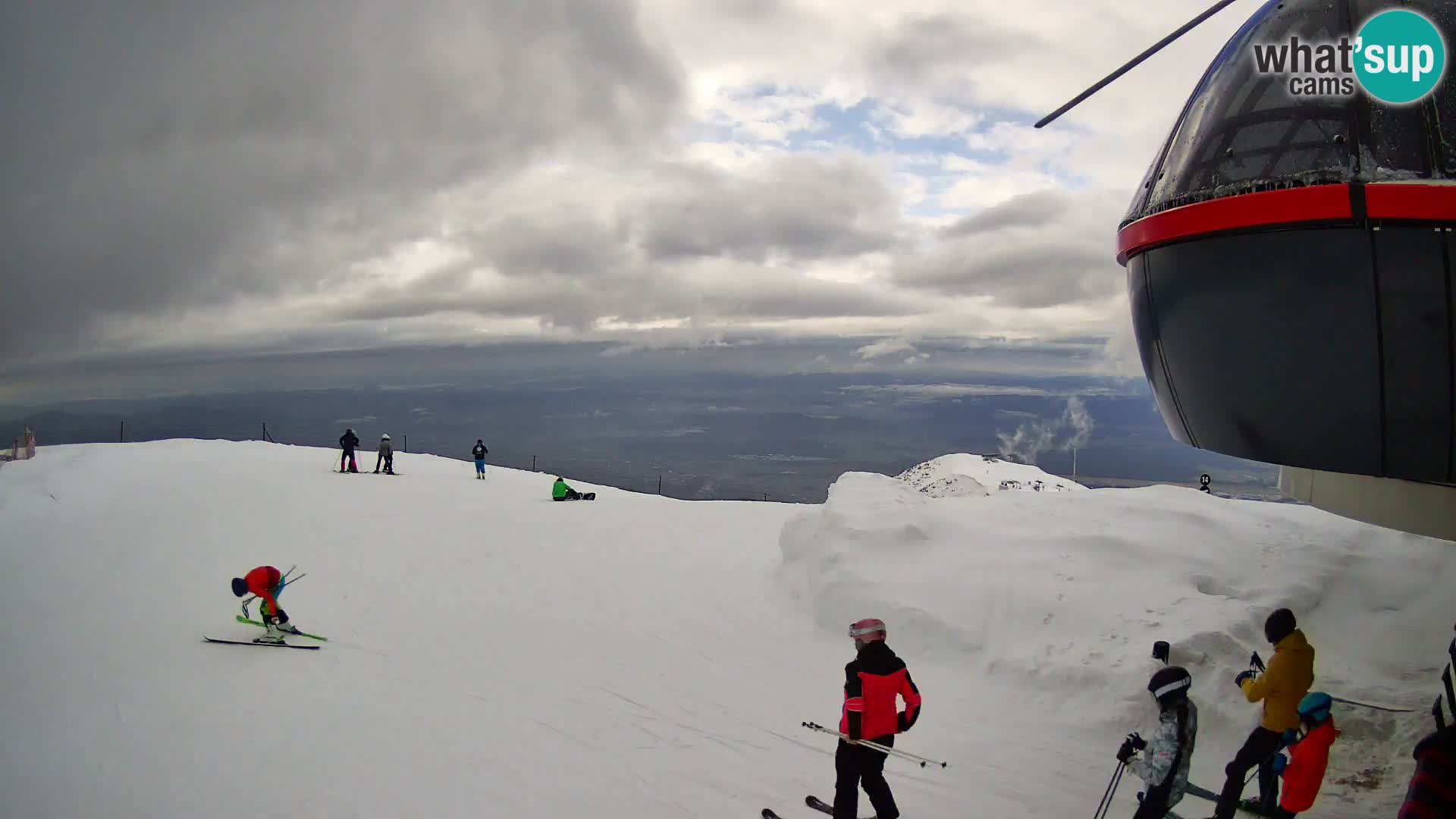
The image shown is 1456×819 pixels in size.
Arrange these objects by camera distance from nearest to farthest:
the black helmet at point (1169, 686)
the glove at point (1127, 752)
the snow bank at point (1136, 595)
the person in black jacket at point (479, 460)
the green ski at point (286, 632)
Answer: the black helmet at point (1169, 686)
the glove at point (1127, 752)
the snow bank at point (1136, 595)
the green ski at point (286, 632)
the person in black jacket at point (479, 460)

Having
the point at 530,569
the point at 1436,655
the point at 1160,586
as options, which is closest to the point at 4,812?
the point at 530,569

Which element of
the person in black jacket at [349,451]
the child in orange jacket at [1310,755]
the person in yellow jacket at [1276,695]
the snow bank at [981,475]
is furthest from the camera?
the person in black jacket at [349,451]

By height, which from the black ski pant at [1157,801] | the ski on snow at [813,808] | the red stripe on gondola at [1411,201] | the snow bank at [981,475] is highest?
the red stripe on gondola at [1411,201]

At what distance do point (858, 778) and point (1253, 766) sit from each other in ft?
9.49

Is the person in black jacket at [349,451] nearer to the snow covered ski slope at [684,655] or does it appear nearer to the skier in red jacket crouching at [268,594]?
the snow covered ski slope at [684,655]

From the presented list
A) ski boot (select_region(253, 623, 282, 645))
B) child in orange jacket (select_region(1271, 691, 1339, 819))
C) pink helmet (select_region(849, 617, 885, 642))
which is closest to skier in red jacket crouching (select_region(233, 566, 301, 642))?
ski boot (select_region(253, 623, 282, 645))

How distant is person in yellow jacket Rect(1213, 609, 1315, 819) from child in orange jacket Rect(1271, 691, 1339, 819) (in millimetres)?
435

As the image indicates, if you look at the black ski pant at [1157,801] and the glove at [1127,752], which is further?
the glove at [1127,752]

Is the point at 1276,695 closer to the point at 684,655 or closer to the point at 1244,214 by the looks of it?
the point at 1244,214

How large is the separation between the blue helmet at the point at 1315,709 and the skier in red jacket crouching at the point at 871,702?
2.37 metres

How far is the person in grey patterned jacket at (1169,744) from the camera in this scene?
193 inches

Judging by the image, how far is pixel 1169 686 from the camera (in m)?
4.89

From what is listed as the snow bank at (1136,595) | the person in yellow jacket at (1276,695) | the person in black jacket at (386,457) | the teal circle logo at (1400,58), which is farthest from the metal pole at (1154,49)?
the person in black jacket at (386,457)

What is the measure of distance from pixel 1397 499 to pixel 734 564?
920 centimetres
